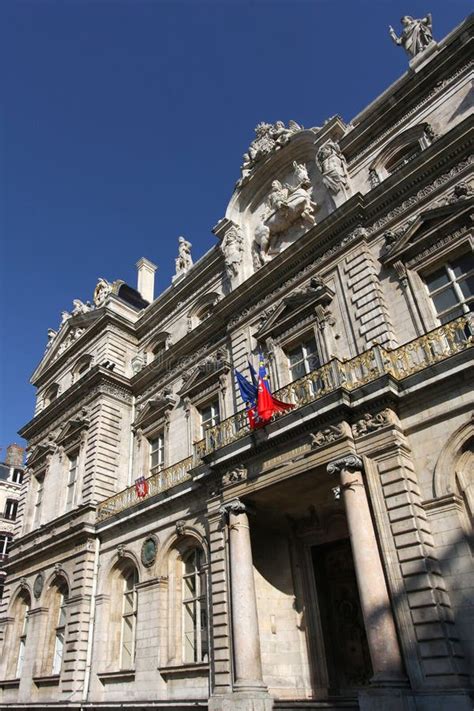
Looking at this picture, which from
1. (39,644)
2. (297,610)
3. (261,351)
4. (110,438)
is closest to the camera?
(297,610)

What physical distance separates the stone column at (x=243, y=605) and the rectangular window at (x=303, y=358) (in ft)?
13.5

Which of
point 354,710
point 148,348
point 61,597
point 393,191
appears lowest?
point 354,710

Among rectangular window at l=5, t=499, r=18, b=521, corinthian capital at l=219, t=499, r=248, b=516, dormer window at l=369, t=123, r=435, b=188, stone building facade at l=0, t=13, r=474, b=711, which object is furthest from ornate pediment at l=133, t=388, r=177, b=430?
rectangular window at l=5, t=499, r=18, b=521

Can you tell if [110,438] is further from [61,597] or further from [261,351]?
[261,351]

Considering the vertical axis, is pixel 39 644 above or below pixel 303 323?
below

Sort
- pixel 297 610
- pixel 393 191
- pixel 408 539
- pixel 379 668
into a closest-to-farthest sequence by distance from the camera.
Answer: pixel 379 668
pixel 408 539
pixel 297 610
pixel 393 191

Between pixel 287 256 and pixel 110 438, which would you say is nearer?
pixel 287 256

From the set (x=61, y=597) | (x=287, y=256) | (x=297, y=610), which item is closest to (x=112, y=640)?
(x=61, y=597)

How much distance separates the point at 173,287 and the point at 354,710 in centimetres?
1684

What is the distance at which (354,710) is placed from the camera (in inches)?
408

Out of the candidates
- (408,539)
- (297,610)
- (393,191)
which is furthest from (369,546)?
(393,191)

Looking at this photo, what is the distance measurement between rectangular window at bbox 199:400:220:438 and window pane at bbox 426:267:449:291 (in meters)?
8.07

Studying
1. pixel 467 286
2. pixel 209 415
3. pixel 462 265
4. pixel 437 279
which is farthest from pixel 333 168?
pixel 209 415

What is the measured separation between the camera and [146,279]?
101 ft
